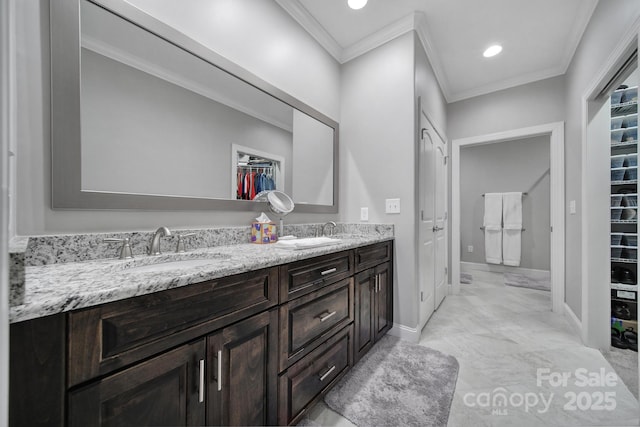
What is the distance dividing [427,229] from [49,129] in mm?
2524

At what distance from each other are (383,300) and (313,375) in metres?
0.90

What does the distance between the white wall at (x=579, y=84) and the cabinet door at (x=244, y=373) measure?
7.87ft

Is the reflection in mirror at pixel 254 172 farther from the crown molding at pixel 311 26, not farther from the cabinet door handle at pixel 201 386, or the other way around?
the crown molding at pixel 311 26

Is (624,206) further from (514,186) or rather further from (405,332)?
(514,186)

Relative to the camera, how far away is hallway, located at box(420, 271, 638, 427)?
4.05 feet

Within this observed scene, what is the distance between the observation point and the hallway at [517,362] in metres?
1.24

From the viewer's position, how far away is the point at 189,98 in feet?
4.21

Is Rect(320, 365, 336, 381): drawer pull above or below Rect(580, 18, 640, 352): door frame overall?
below

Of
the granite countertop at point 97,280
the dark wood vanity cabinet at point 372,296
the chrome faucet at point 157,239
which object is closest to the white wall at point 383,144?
the dark wood vanity cabinet at point 372,296

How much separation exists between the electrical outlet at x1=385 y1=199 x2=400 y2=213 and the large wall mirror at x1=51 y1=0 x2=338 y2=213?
0.96 metres

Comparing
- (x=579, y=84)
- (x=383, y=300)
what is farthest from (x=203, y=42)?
(x=579, y=84)

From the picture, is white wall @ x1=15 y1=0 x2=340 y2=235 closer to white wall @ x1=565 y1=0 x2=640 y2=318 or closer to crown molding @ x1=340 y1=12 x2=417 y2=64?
crown molding @ x1=340 y1=12 x2=417 y2=64

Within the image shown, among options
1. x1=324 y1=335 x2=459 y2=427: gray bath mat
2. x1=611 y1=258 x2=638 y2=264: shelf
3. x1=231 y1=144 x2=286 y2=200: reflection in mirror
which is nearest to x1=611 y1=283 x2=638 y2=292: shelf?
x1=611 y1=258 x2=638 y2=264: shelf

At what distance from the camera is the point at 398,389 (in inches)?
55.0
